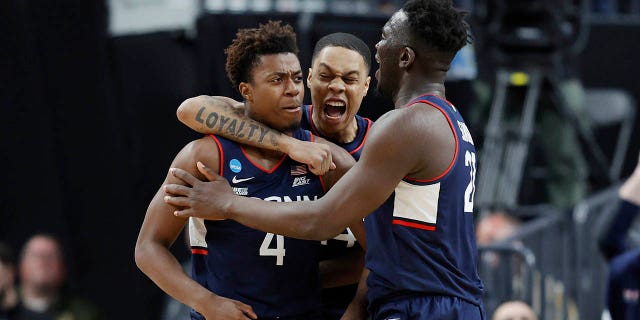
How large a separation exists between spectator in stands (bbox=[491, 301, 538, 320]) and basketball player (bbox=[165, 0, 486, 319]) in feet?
8.13

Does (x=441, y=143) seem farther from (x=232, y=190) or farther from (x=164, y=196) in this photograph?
(x=164, y=196)

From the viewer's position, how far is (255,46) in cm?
396

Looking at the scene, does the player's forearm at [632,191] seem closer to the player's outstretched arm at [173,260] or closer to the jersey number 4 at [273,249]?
the jersey number 4 at [273,249]

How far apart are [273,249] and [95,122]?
496 cm

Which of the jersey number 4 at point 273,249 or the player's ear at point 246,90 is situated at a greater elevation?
the player's ear at point 246,90

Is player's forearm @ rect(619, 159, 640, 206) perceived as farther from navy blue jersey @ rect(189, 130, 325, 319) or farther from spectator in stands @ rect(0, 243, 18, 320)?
spectator in stands @ rect(0, 243, 18, 320)

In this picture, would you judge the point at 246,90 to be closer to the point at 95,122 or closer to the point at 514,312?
the point at 514,312

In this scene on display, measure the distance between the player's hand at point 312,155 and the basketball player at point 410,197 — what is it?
224mm

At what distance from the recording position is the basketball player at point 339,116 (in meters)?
4.21

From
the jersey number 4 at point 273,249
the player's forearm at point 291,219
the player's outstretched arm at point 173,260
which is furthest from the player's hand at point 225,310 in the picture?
the player's forearm at point 291,219

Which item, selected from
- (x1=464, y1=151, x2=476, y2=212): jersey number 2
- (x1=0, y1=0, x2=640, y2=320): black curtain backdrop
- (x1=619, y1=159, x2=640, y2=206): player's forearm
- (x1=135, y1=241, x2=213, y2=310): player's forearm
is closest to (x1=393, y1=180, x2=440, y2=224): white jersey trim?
(x1=464, y1=151, x2=476, y2=212): jersey number 2

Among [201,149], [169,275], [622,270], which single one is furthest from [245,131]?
[622,270]

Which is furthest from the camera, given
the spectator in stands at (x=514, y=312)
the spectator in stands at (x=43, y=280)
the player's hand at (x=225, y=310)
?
the spectator in stands at (x=43, y=280)

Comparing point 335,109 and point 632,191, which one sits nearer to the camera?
point 335,109
